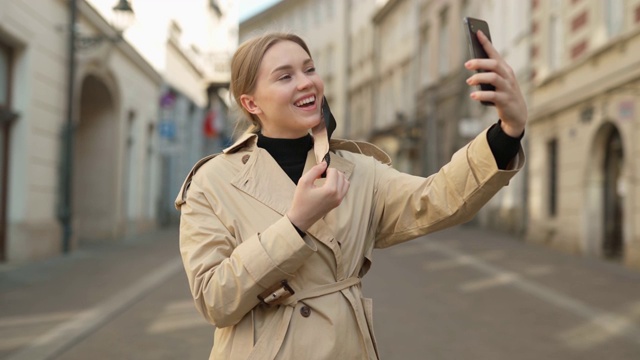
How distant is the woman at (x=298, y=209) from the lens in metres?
1.85

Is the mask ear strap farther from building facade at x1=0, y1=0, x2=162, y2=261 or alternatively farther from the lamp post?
the lamp post

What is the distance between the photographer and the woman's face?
206cm

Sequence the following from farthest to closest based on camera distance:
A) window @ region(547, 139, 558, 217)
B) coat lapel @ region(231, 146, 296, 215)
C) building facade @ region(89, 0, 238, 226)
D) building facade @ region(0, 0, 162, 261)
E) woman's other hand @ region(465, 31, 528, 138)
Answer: building facade @ region(89, 0, 238, 226)
window @ region(547, 139, 558, 217)
building facade @ region(0, 0, 162, 261)
coat lapel @ region(231, 146, 296, 215)
woman's other hand @ region(465, 31, 528, 138)

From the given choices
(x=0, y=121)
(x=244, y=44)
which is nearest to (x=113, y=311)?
(x=0, y=121)

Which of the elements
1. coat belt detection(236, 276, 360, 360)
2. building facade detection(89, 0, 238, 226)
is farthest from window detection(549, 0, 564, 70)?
coat belt detection(236, 276, 360, 360)

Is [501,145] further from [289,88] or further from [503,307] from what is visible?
[503,307]

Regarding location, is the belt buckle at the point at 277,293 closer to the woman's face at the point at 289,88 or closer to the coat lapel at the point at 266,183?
the coat lapel at the point at 266,183

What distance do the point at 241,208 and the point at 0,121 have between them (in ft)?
35.7

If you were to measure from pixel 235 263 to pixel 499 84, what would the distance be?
0.74 meters

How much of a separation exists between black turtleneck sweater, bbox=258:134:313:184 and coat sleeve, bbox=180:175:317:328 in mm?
271

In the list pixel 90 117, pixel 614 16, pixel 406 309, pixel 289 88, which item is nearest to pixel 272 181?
pixel 289 88

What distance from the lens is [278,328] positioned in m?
1.94

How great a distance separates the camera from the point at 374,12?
43.1 meters

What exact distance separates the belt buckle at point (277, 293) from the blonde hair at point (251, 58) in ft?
1.84
